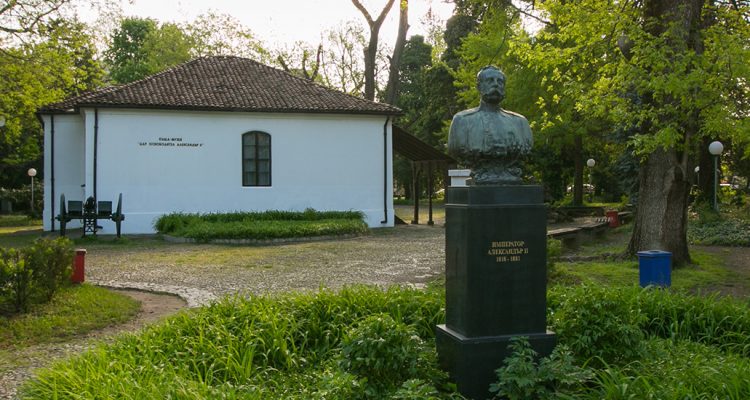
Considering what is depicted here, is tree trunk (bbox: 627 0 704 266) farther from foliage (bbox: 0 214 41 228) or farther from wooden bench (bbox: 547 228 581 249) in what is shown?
foliage (bbox: 0 214 41 228)

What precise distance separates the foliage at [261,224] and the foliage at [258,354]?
429 inches

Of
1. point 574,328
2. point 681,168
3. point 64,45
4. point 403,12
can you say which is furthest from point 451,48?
point 574,328

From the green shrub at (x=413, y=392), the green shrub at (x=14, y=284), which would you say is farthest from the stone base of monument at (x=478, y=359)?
the green shrub at (x=14, y=284)

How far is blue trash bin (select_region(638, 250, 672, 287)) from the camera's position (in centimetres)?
923

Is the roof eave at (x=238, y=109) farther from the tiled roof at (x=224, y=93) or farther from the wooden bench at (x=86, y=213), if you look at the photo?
the wooden bench at (x=86, y=213)

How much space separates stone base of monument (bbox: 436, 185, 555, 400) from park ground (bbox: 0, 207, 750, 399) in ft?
10.2

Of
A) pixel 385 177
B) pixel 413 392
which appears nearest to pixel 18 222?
pixel 385 177

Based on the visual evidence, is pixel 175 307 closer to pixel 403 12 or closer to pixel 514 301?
pixel 514 301

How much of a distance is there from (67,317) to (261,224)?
36.6ft

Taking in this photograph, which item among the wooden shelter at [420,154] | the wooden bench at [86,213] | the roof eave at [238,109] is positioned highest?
the roof eave at [238,109]

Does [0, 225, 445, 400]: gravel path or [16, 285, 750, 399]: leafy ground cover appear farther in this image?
[0, 225, 445, 400]: gravel path

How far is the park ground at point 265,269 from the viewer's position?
7.44 m

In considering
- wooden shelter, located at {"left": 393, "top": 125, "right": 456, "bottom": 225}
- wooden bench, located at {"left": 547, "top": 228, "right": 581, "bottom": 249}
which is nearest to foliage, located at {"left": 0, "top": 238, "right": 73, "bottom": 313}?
wooden bench, located at {"left": 547, "top": 228, "right": 581, "bottom": 249}

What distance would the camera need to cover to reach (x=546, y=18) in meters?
15.0
